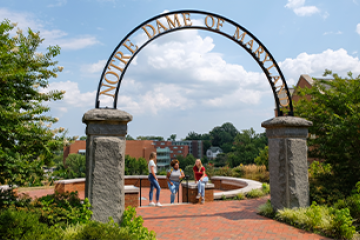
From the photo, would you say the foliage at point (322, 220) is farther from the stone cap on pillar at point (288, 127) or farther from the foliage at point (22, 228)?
the foliage at point (22, 228)

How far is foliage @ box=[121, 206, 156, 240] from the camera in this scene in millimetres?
4552

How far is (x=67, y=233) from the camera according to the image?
4.27 m

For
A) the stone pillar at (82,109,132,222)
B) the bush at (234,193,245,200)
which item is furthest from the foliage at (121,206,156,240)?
the bush at (234,193,245,200)

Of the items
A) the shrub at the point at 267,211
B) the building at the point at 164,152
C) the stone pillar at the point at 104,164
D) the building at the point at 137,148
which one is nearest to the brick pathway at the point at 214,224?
the shrub at the point at 267,211

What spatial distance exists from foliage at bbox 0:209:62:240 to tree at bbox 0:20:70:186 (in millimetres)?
937

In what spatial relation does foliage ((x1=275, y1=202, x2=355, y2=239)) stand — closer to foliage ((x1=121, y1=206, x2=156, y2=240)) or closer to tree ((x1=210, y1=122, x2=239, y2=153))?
foliage ((x1=121, y1=206, x2=156, y2=240))

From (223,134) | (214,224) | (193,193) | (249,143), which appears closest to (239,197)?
(193,193)

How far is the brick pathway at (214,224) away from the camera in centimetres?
520

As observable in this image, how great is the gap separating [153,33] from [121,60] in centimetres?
101

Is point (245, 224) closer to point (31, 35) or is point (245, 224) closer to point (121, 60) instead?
point (121, 60)

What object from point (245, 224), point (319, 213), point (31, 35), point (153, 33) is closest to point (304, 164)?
point (319, 213)

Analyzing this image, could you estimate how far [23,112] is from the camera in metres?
5.18

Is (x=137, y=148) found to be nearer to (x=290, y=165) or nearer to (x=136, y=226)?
(x=290, y=165)

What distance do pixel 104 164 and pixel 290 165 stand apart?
4.30m
